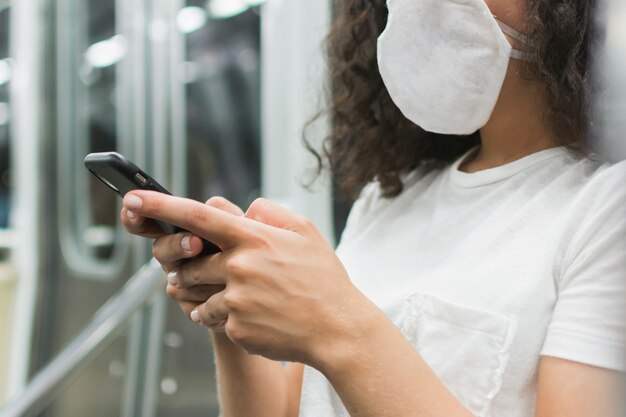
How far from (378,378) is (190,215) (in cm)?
27

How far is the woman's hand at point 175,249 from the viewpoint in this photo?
0.86 meters

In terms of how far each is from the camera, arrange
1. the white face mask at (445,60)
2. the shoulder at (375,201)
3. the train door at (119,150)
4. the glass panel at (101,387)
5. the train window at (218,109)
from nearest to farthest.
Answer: the white face mask at (445,60)
the shoulder at (375,201)
the glass panel at (101,387)
the train door at (119,150)
the train window at (218,109)

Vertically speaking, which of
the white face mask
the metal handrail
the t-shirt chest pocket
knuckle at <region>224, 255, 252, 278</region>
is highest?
the white face mask

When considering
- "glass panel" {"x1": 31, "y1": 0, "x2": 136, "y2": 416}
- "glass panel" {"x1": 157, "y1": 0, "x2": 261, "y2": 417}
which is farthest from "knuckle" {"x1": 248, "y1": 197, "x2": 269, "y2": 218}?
"glass panel" {"x1": 31, "y1": 0, "x2": 136, "y2": 416}

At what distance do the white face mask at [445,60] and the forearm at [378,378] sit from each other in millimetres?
376

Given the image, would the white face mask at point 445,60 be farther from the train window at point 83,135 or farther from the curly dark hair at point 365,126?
the train window at point 83,135

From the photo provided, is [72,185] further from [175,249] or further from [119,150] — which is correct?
[175,249]

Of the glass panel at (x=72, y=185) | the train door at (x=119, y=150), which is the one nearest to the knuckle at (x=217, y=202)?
the train door at (x=119, y=150)

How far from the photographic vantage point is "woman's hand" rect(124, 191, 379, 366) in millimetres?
826

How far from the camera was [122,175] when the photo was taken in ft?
2.77

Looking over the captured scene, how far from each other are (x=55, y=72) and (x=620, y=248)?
9.93 ft

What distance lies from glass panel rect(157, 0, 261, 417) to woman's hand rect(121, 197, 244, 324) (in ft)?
7.14

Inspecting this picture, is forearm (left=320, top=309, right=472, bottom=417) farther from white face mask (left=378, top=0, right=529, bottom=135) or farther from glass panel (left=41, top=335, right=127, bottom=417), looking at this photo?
glass panel (left=41, top=335, right=127, bottom=417)

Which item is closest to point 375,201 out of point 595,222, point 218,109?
point 595,222
